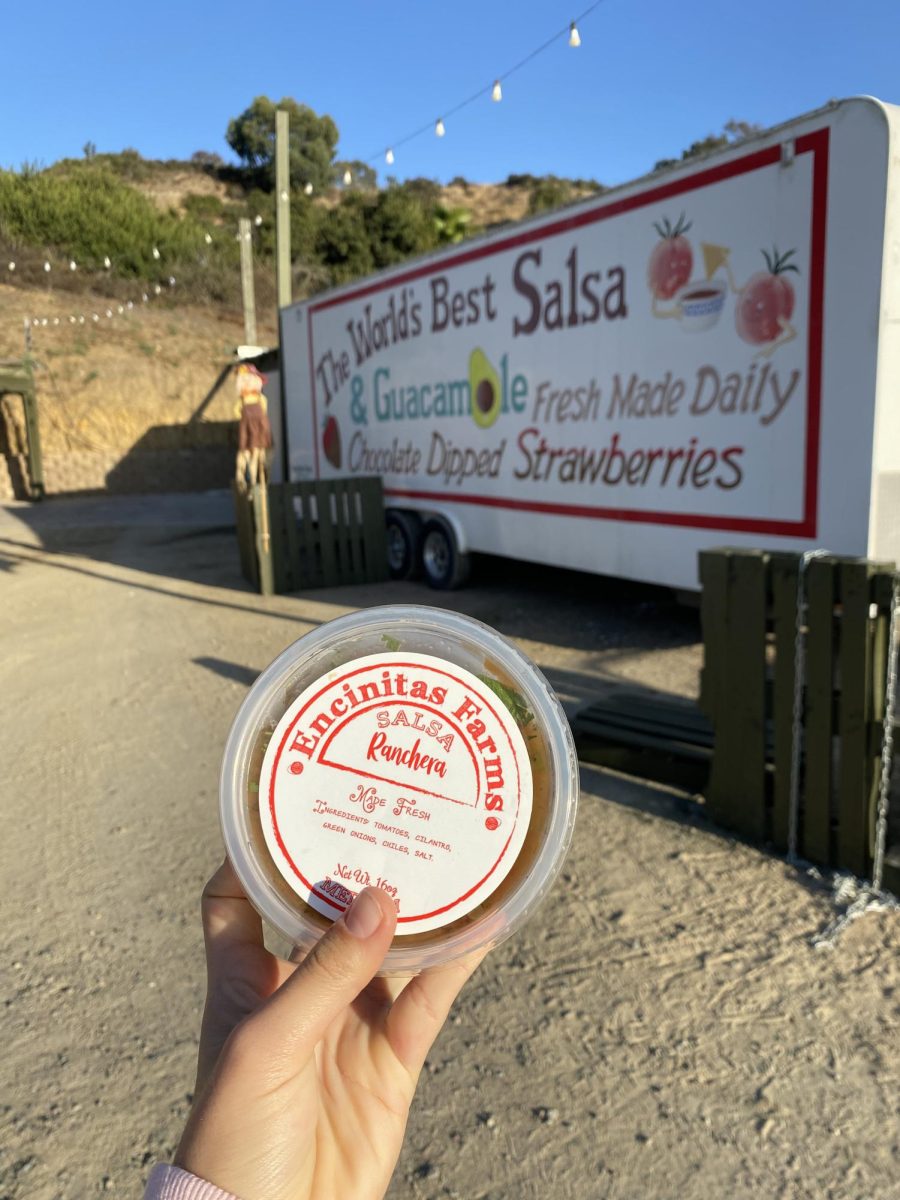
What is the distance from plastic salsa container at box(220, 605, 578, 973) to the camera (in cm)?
124

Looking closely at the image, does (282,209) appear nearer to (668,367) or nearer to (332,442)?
(332,442)

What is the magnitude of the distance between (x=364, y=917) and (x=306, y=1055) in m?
0.16

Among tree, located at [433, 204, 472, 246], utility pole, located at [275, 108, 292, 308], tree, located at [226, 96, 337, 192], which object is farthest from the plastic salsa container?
tree, located at [226, 96, 337, 192]

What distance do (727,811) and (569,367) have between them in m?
4.35

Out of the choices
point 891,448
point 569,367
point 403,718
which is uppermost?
point 569,367

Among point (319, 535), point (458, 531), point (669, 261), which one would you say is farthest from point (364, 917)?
point (319, 535)

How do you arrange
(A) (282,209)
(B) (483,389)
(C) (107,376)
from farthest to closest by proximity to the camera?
(C) (107,376) → (A) (282,209) → (B) (483,389)

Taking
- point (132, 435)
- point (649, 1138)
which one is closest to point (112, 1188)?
point (649, 1138)

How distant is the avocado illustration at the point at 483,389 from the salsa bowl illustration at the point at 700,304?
85.6 inches

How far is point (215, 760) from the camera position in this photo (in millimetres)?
4613

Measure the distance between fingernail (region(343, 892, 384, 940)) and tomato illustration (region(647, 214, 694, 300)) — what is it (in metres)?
5.84

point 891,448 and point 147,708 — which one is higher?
point 891,448

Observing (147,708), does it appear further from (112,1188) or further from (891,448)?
(891,448)

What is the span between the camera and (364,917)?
1.07m
